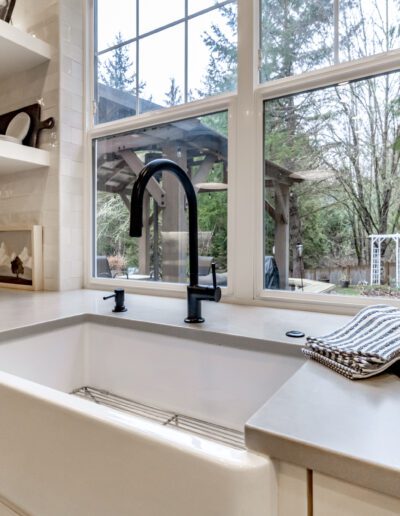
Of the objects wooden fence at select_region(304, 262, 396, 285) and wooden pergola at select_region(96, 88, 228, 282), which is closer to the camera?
wooden fence at select_region(304, 262, 396, 285)

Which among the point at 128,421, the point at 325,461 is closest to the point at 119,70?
the point at 128,421

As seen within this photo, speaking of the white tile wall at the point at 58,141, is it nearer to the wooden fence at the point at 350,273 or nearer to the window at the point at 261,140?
Result: the window at the point at 261,140

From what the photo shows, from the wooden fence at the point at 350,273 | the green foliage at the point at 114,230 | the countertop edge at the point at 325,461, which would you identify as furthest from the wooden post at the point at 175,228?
the countertop edge at the point at 325,461

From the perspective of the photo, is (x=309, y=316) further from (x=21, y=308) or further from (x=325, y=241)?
(x=21, y=308)

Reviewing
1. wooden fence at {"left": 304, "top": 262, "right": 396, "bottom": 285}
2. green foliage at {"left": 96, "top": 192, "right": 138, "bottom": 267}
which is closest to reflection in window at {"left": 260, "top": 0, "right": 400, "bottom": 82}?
wooden fence at {"left": 304, "top": 262, "right": 396, "bottom": 285}

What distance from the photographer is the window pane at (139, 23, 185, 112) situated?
1482 millimetres

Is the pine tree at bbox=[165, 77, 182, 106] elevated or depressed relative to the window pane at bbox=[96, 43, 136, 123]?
depressed

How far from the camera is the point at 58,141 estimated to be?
1608mm

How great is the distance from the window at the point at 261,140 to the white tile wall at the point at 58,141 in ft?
0.44

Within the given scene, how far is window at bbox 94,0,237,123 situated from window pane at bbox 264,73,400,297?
318 mm

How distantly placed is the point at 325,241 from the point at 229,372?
22.2 inches

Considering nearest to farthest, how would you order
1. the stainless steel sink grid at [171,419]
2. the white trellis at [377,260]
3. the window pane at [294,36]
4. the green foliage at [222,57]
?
the stainless steel sink grid at [171,419] < the white trellis at [377,260] < the window pane at [294,36] < the green foliage at [222,57]

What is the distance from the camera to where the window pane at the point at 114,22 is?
1.62 m

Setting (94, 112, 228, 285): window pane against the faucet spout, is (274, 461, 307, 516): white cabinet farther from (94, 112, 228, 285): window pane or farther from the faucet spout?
(94, 112, 228, 285): window pane
